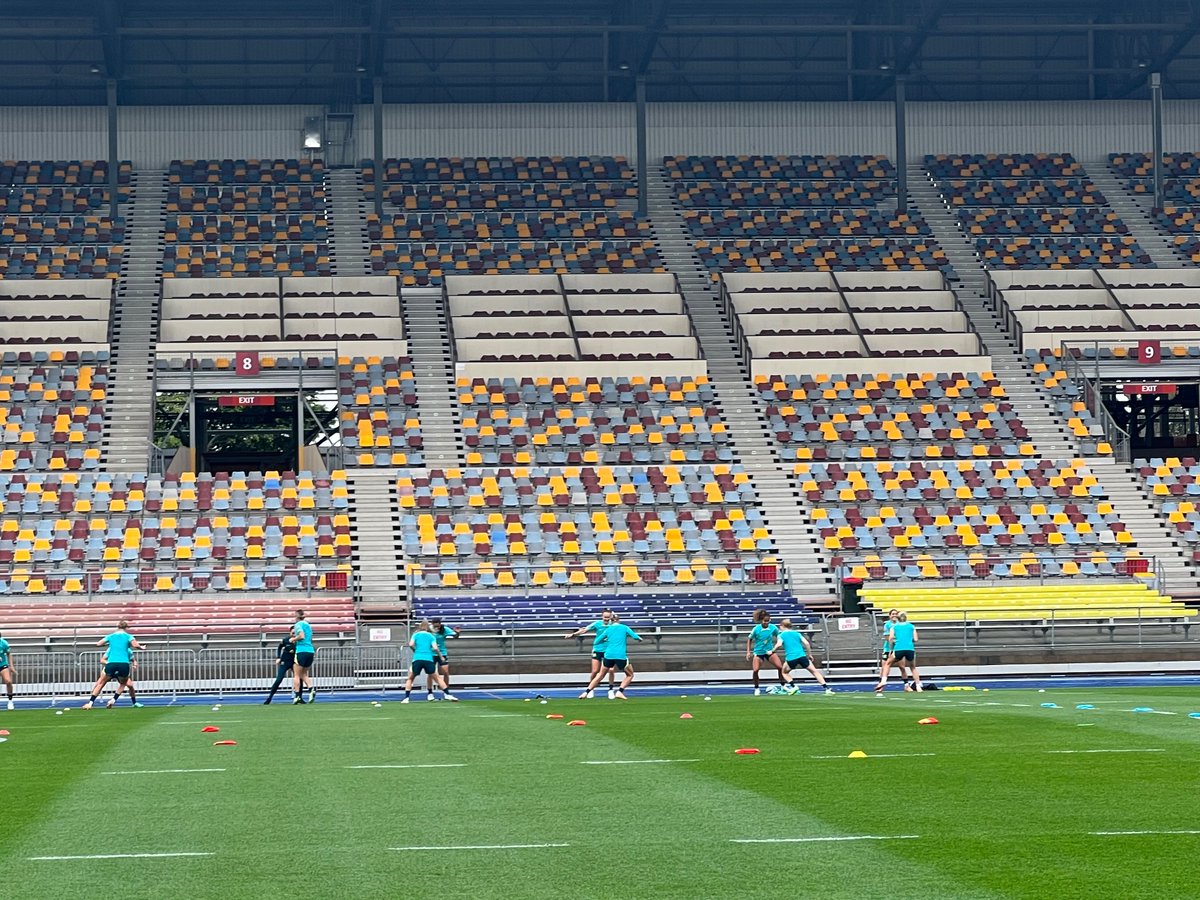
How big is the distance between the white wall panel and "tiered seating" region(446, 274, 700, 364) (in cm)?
879

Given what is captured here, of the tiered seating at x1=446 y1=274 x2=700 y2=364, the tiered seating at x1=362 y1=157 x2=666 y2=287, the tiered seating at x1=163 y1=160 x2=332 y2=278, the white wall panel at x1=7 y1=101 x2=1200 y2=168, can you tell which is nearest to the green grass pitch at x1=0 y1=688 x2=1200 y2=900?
the tiered seating at x1=446 y1=274 x2=700 y2=364

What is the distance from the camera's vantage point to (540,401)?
51.2 meters

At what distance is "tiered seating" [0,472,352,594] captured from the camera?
42.1 meters

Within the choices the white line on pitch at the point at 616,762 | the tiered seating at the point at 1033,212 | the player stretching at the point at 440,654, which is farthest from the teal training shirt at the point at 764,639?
the tiered seating at the point at 1033,212

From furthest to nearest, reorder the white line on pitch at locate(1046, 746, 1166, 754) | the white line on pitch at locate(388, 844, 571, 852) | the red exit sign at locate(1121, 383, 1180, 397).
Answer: the red exit sign at locate(1121, 383, 1180, 397), the white line on pitch at locate(1046, 746, 1166, 754), the white line on pitch at locate(388, 844, 571, 852)

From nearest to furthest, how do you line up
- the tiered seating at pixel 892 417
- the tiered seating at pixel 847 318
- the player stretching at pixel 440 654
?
the player stretching at pixel 440 654 < the tiered seating at pixel 892 417 < the tiered seating at pixel 847 318

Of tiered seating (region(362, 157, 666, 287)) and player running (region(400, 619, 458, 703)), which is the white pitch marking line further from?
tiered seating (region(362, 157, 666, 287))

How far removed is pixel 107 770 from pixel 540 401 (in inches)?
1363

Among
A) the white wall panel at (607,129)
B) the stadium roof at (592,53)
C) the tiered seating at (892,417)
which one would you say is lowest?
the tiered seating at (892,417)

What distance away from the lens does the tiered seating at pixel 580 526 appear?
43.7 meters

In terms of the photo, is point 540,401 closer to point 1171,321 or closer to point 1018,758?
point 1171,321

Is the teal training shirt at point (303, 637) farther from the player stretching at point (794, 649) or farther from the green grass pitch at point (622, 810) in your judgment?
the player stretching at point (794, 649)

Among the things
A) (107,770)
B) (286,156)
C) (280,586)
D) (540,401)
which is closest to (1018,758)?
(107,770)

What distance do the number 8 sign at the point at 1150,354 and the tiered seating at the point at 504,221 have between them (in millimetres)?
15222
